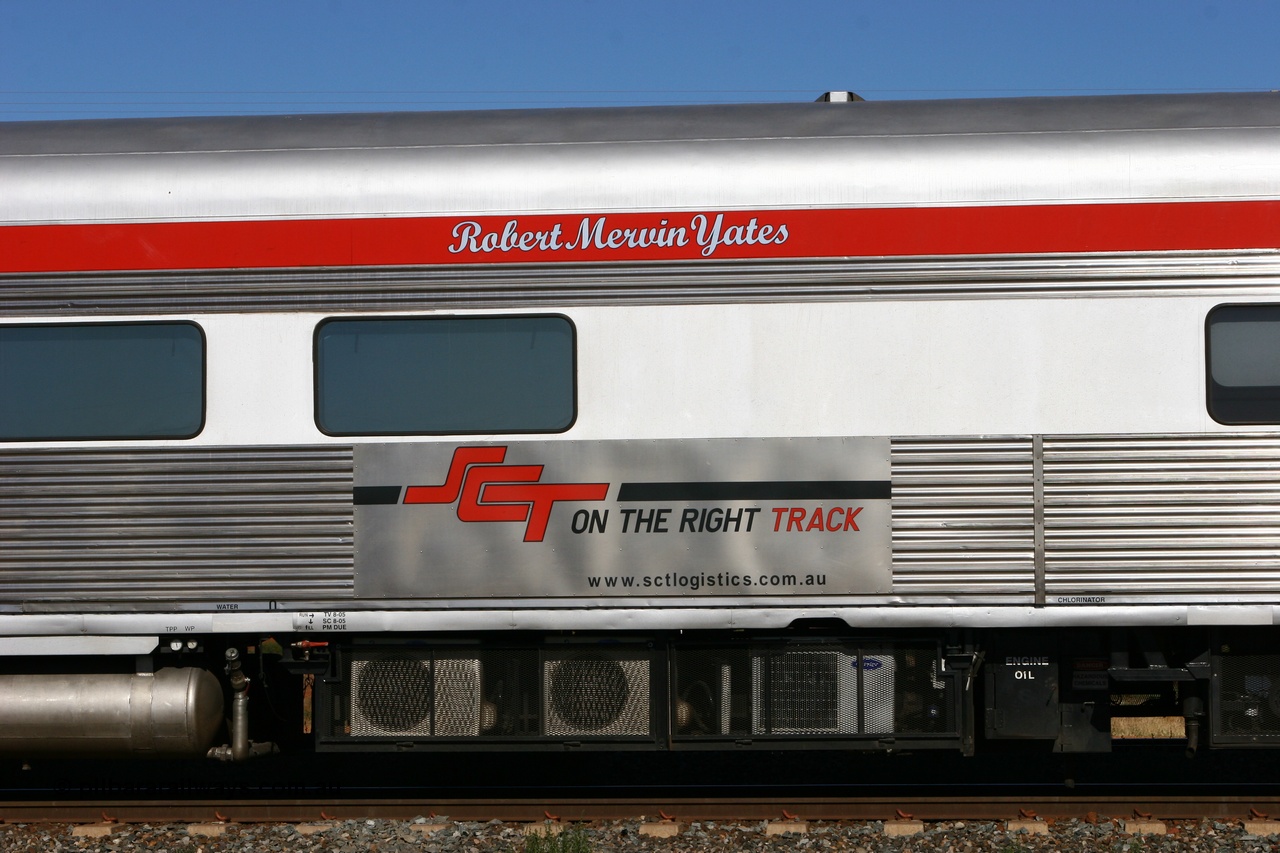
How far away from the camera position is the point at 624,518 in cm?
618

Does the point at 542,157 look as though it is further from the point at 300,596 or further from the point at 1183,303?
the point at 1183,303

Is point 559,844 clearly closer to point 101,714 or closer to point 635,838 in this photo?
point 635,838

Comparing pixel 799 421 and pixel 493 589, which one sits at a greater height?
pixel 799 421

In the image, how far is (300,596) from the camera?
20.5 feet

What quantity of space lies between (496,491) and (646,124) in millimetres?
2174

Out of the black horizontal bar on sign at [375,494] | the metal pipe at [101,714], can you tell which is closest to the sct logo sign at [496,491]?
the black horizontal bar on sign at [375,494]

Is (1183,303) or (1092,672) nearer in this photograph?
(1183,303)

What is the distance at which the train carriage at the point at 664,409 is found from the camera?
20.1 feet

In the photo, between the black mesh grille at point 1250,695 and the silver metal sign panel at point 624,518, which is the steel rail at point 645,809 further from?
the silver metal sign panel at point 624,518

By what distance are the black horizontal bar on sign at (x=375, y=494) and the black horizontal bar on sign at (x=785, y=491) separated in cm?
127

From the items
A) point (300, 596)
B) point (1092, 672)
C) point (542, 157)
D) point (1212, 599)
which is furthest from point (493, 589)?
point (1212, 599)

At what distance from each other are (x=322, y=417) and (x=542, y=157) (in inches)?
71.9

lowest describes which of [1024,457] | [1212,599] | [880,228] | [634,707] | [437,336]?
[634,707]

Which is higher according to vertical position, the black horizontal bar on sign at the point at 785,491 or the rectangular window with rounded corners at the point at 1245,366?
the rectangular window with rounded corners at the point at 1245,366
